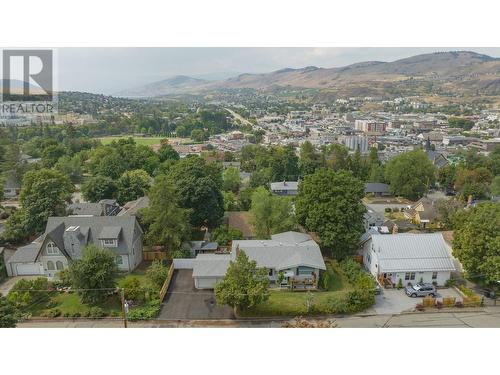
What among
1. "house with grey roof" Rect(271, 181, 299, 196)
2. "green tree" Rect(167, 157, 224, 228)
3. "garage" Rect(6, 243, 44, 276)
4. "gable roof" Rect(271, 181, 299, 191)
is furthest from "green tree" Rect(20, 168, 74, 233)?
"gable roof" Rect(271, 181, 299, 191)

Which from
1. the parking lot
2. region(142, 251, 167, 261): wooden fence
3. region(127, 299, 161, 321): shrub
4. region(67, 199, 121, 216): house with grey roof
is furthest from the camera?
region(67, 199, 121, 216): house with grey roof

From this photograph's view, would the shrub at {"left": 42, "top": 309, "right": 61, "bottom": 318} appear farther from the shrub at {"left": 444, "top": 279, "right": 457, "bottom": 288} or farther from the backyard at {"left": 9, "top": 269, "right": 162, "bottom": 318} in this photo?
the shrub at {"left": 444, "top": 279, "right": 457, "bottom": 288}

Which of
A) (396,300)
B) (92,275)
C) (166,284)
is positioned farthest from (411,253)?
(92,275)

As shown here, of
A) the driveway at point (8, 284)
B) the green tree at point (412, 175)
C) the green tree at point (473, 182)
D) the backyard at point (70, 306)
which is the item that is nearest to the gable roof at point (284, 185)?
the green tree at point (412, 175)

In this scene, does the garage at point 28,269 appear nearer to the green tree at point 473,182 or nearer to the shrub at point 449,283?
the shrub at point 449,283

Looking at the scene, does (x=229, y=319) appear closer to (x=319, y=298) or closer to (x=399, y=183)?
(x=319, y=298)

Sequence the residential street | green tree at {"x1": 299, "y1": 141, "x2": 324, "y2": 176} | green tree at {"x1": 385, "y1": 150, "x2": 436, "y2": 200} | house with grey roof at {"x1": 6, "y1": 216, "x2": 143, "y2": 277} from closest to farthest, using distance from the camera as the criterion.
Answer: the residential street
house with grey roof at {"x1": 6, "y1": 216, "x2": 143, "y2": 277}
green tree at {"x1": 385, "y1": 150, "x2": 436, "y2": 200}
green tree at {"x1": 299, "y1": 141, "x2": 324, "y2": 176}

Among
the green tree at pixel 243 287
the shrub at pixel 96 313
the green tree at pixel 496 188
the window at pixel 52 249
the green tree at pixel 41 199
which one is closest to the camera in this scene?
the green tree at pixel 243 287
